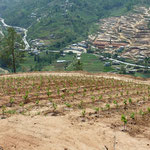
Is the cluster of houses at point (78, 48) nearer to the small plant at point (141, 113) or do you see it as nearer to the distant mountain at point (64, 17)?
the distant mountain at point (64, 17)

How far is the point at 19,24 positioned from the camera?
15938 cm

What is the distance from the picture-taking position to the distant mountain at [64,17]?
121 metres

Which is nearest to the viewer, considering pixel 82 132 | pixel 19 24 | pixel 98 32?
pixel 82 132

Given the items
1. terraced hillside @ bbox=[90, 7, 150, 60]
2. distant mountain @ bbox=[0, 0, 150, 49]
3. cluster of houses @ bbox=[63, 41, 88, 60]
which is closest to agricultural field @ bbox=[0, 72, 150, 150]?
terraced hillside @ bbox=[90, 7, 150, 60]

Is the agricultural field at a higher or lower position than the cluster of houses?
higher

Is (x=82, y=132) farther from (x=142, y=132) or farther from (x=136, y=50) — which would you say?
(x=136, y=50)

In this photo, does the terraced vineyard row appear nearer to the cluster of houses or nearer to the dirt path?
the dirt path

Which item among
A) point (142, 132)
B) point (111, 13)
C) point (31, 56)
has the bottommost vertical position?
point (31, 56)

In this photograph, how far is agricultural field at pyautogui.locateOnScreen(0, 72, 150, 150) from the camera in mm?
9562

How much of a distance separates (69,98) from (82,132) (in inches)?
196

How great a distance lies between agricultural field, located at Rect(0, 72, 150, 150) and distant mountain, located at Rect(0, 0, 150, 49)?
95182mm

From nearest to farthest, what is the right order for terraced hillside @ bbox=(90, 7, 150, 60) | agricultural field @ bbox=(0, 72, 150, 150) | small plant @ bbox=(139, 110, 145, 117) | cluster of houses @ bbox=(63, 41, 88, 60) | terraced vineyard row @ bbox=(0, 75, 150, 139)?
agricultural field @ bbox=(0, 72, 150, 150) → terraced vineyard row @ bbox=(0, 75, 150, 139) → small plant @ bbox=(139, 110, 145, 117) → terraced hillside @ bbox=(90, 7, 150, 60) → cluster of houses @ bbox=(63, 41, 88, 60)

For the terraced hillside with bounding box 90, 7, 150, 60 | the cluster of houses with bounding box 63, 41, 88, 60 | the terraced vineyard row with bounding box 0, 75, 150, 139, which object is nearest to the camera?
the terraced vineyard row with bounding box 0, 75, 150, 139

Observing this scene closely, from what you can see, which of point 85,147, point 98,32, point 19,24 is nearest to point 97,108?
point 85,147
